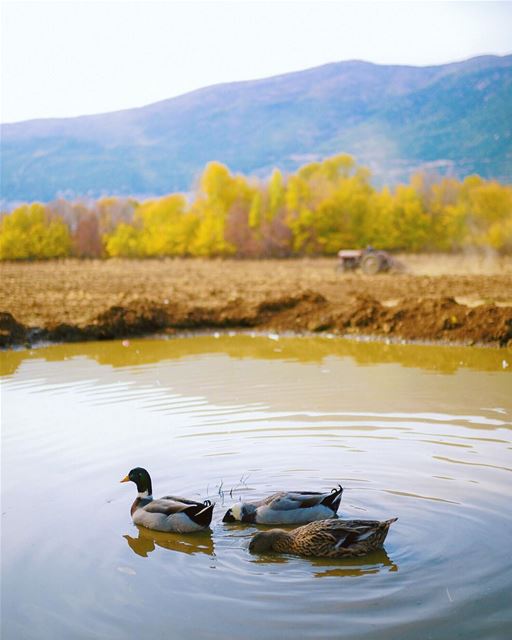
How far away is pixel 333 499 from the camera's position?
7.63 metres

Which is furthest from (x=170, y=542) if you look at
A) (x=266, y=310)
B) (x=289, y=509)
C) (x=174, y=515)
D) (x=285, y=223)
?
(x=285, y=223)

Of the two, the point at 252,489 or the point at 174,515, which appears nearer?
the point at 174,515

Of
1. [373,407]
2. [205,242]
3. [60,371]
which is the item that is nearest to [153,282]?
[60,371]

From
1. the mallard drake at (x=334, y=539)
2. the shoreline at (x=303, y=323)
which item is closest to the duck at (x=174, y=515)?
the mallard drake at (x=334, y=539)

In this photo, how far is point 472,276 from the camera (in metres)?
35.7

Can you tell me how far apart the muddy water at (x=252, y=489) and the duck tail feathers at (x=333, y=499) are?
39cm

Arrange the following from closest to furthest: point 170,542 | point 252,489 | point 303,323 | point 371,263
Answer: point 170,542
point 252,489
point 303,323
point 371,263

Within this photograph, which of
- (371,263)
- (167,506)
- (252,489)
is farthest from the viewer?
(371,263)

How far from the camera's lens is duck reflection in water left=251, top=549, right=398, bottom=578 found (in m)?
6.65

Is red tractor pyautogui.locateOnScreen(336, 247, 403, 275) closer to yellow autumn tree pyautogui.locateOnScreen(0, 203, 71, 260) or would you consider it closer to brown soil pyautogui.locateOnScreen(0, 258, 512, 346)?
brown soil pyautogui.locateOnScreen(0, 258, 512, 346)

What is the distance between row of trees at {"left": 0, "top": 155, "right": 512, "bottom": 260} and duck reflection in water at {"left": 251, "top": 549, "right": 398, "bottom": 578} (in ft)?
216

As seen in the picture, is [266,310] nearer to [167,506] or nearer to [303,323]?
[303,323]

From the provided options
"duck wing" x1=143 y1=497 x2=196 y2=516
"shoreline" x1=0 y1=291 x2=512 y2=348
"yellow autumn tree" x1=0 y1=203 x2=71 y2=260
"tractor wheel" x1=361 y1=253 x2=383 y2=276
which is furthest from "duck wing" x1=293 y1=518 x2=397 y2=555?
"yellow autumn tree" x1=0 y1=203 x2=71 y2=260

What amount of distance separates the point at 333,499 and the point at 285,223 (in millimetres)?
78004
